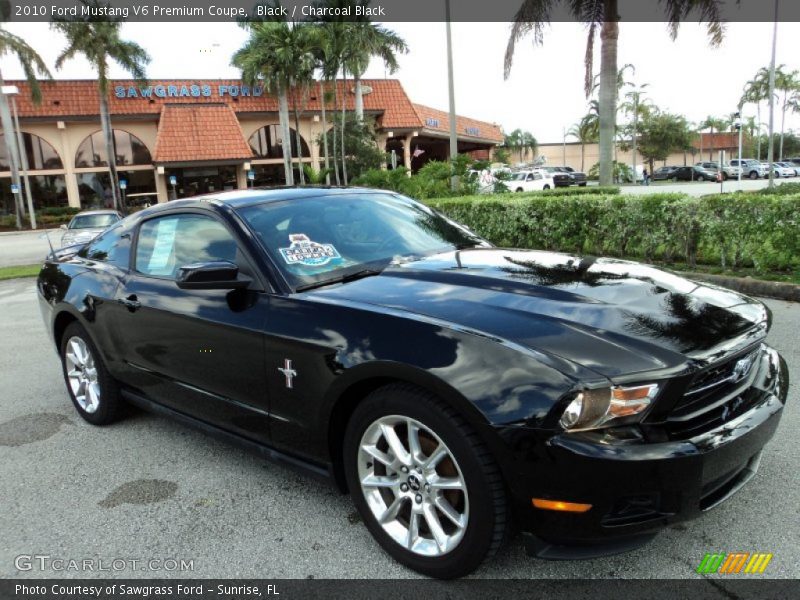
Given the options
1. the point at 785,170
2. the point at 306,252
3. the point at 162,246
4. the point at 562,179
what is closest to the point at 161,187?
the point at 562,179

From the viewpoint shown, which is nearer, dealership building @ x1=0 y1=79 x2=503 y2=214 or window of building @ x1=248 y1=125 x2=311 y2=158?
dealership building @ x1=0 y1=79 x2=503 y2=214

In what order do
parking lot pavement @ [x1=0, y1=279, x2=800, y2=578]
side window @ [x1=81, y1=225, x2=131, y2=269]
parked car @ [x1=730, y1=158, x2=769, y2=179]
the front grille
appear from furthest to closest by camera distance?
parked car @ [x1=730, y1=158, x2=769, y2=179], side window @ [x1=81, y1=225, x2=131, y2=269], parking lot pavement @ [x1=0, y1=279, x2=800, y2=578], the front grille

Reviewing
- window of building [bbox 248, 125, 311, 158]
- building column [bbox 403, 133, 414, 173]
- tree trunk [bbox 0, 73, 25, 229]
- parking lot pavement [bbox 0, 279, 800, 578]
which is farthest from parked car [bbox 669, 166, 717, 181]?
parking lot pavement [bbox 0, 279, 800, 578]

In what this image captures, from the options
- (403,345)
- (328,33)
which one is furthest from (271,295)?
(328,33)

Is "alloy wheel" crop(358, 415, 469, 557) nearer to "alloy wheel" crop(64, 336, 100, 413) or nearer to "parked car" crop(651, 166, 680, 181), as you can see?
"alloy wheel" crop(64, 336, 100, 413)

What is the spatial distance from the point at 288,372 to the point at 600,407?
1.37 meters

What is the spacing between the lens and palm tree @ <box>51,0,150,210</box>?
35.4 m

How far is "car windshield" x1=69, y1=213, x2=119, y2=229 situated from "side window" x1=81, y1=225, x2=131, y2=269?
13619mm

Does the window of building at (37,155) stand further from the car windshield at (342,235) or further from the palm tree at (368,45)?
the car windshield at (342,235)

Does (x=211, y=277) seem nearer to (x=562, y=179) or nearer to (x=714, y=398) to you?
(x=714, y=398)

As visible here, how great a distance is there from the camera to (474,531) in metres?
2.22

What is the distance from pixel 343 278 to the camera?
3.06m

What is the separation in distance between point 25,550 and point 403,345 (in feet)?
6.85

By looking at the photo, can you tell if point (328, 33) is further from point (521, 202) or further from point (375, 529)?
point (375, 529)
